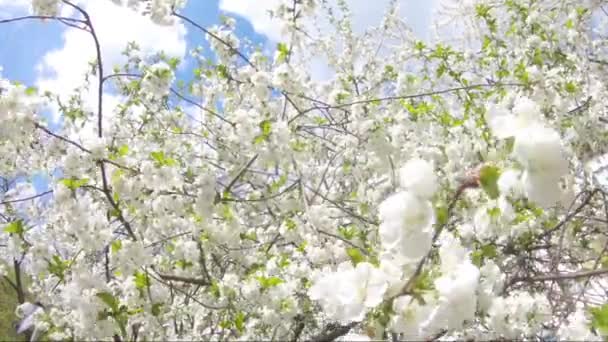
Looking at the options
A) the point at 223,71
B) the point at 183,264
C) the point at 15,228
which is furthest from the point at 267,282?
the point at 223,71

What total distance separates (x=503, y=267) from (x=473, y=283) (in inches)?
81.4

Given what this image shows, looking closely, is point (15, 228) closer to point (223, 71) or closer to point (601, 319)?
point (223, 71)

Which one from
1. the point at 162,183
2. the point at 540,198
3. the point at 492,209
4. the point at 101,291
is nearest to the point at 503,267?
the point at 492,209

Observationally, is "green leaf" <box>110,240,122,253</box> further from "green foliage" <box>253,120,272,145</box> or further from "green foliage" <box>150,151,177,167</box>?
"green foliage" <box>253,120,272,145</box>

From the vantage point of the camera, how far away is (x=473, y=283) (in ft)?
4.04

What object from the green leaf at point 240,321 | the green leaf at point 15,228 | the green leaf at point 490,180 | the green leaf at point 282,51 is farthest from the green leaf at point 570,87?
the green leaf at point 15,228

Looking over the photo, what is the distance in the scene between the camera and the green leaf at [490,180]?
1119mm

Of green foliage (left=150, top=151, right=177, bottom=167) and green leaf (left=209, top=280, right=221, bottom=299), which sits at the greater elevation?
green foliage (left=150, top=151, right=177, bottom=167)

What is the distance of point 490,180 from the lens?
1122 millimetres

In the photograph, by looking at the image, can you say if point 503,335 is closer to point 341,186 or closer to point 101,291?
point 101,291

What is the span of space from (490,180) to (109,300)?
1720mm

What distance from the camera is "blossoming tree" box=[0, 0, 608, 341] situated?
129cm

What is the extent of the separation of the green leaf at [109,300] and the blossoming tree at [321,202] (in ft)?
0.17

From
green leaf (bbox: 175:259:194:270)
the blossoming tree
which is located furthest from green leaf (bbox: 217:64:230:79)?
green leaf (bbox: 175:259:194:270)
